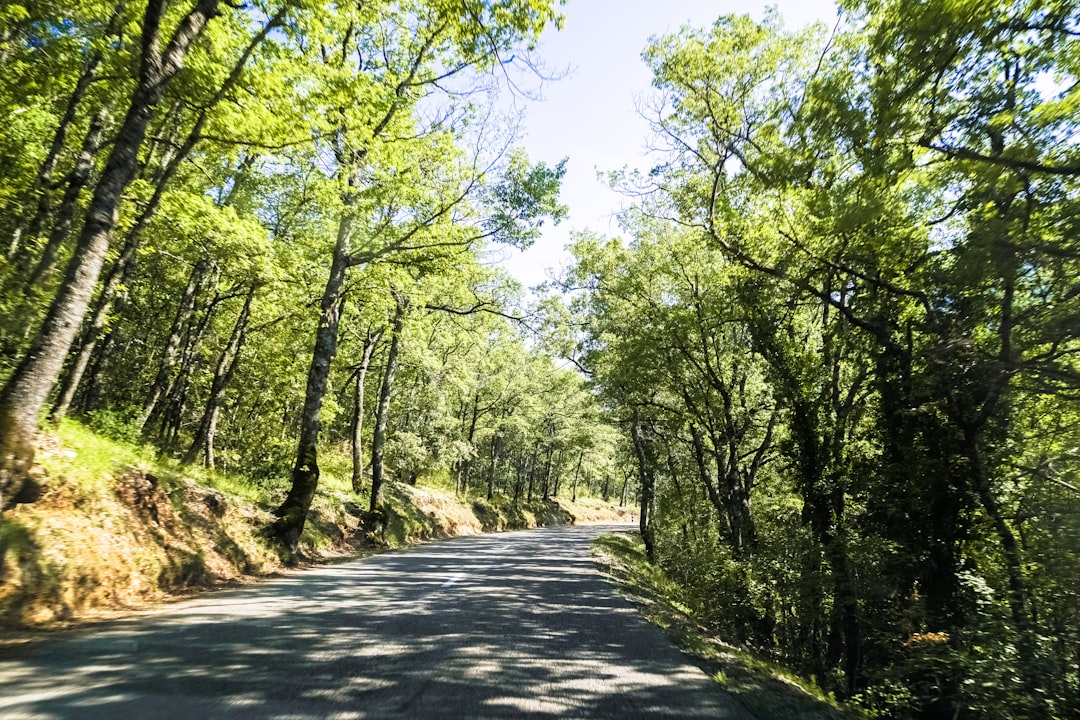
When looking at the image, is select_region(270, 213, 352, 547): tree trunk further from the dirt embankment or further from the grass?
the grass

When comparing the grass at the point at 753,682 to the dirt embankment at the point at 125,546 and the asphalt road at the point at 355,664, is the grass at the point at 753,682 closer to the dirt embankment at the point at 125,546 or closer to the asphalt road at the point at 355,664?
the asphalt road at the point at 355,664

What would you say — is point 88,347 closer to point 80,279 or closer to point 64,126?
→ point 64,126

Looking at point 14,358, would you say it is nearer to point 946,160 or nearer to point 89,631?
point 89,631

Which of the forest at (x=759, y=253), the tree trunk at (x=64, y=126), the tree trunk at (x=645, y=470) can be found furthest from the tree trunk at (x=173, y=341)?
the tree trunk at (x=645, y=470)

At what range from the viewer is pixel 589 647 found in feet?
19.7

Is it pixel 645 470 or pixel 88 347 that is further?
pixel 645 470

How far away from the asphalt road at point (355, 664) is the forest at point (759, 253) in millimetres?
2422

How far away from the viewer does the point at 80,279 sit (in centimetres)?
606

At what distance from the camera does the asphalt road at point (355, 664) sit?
12.0ft

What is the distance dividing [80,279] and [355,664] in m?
5.04

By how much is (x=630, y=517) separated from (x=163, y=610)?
74.5 meters

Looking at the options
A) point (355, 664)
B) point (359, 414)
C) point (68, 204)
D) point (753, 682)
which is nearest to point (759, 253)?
point (753, 682)

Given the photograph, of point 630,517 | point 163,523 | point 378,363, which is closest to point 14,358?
point 163,523

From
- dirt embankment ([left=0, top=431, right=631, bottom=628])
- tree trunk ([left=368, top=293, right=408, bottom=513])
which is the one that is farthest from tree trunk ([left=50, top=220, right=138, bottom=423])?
tree trunk ([left=368, top=293, right=408, bottom=513])
